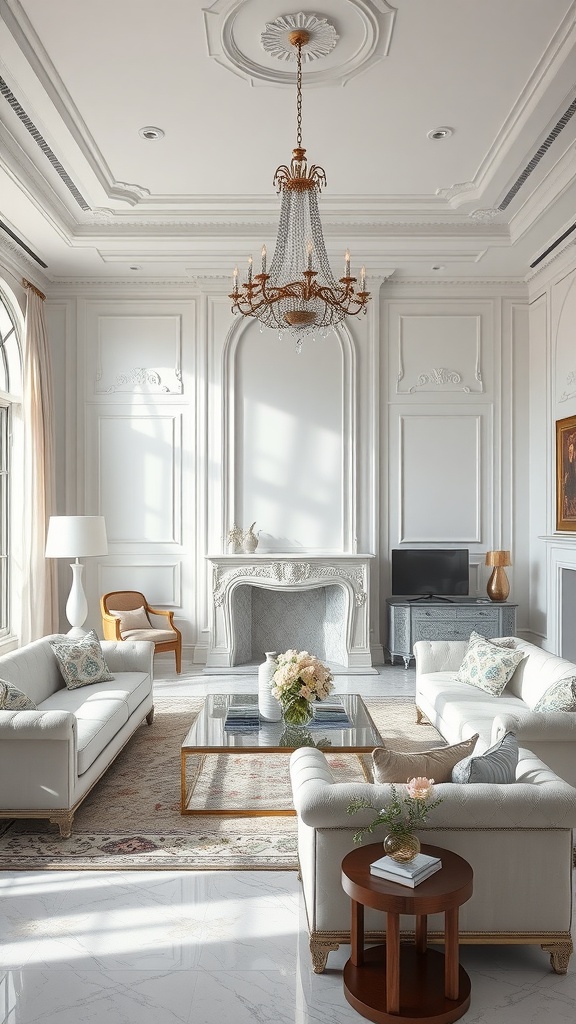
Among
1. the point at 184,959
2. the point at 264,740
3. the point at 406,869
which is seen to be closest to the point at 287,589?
the point at 264,740

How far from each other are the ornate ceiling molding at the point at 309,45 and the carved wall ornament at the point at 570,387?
333cm

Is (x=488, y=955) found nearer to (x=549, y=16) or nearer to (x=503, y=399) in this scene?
(x=549, y=16)

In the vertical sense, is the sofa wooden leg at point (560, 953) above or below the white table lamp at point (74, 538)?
below

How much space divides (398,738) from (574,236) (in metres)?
4.33

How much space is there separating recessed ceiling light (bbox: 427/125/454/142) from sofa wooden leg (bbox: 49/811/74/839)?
471cm

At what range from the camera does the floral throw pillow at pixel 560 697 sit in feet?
12.4

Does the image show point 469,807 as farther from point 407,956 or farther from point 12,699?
point 12,699

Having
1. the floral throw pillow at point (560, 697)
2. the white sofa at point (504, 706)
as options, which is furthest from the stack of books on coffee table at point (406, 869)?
the floral throw pillow at point (560, 697)

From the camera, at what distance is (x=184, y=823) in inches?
149

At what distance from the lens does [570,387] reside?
688cm

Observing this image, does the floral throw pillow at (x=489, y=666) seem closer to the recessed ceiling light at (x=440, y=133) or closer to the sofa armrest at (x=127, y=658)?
the sofa armrest at (x=127, y=658)

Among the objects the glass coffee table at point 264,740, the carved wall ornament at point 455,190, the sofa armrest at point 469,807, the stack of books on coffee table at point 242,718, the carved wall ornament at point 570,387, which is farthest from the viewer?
the carved wall ornament at point 570,387

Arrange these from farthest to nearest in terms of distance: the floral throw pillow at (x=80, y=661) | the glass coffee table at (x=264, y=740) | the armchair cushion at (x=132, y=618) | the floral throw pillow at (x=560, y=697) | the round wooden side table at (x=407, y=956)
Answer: the armchair cushion at (x=132, y=618)
the floral throw pillow at (x=80, y=661)
the glass coffee table at (x=264, y=740)
the floral throw pillow at (x=560, y=697)
the round wooden side table at (x=407, y=956)

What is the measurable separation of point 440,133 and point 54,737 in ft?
14.7
